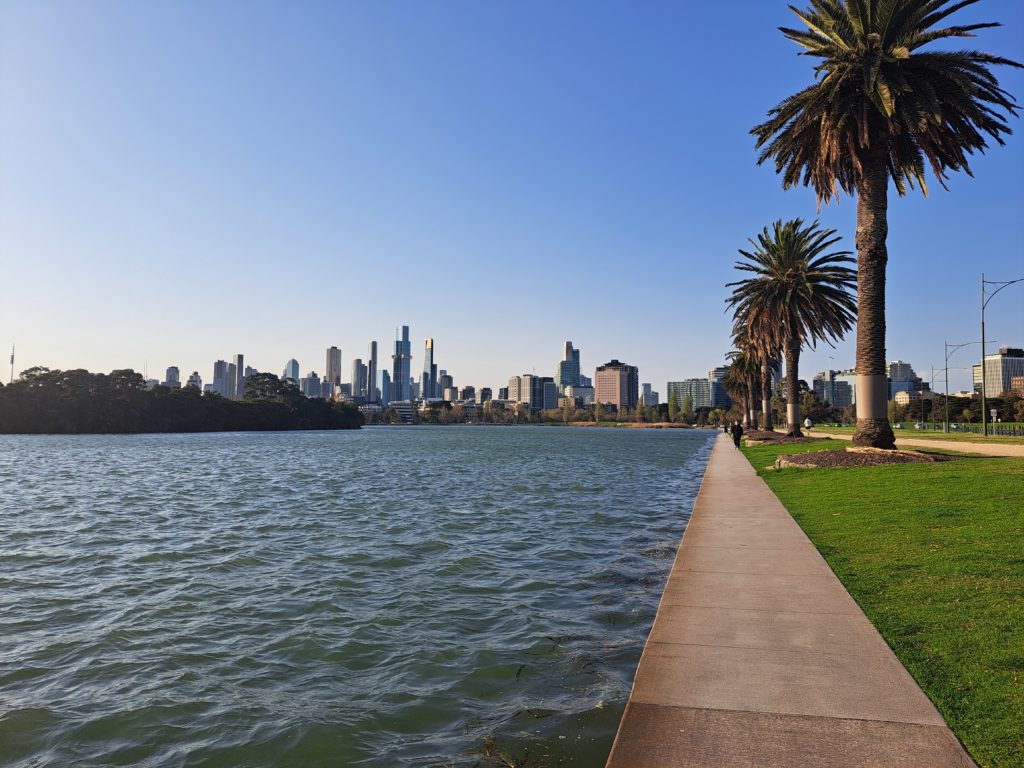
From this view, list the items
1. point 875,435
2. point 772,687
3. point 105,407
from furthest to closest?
point 105,407 → point 875,435 → point 772,687

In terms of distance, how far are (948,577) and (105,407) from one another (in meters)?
142

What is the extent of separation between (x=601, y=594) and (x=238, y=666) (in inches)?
214

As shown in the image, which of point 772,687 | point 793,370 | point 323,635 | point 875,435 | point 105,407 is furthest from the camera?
point 105,407

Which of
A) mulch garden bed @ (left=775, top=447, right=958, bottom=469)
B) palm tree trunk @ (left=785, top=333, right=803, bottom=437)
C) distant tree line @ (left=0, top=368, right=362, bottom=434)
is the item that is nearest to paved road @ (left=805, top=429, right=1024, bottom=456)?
mulch garden bed @ (left=775, top=447, right=958, bottom=469)

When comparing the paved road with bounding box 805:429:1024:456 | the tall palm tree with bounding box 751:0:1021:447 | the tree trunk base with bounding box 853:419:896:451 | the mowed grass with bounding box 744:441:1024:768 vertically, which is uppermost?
the tall palm tree with bounding box 751:0:1021:447

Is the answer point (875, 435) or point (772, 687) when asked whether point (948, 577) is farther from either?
point (875, 435)

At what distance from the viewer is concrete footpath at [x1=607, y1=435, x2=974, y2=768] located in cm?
446

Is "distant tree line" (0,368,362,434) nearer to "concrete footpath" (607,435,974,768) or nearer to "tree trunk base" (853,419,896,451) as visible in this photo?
"tree trunk base" (853,419,896,451)

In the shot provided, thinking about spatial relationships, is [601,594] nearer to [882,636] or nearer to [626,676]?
[626,676]

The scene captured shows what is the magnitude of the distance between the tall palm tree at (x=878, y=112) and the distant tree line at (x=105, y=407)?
13219cm

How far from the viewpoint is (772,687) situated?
5.55 meters

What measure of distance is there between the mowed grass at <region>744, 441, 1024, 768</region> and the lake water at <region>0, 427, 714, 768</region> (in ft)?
8.92

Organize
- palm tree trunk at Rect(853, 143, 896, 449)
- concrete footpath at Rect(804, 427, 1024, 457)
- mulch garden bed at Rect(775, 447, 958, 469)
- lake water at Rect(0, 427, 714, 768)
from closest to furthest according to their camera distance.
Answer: lake water at Rect(0, 427, 714, 768), mulch garden bed at Rect(775, 447, 958, 469), palm tree trunk at Rect(853, 143, 896, 449), concrete footpath at Rect(804, 427, 1024, 457)

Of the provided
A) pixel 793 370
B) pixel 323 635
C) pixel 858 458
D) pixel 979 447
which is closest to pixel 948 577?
pixel 323 635
